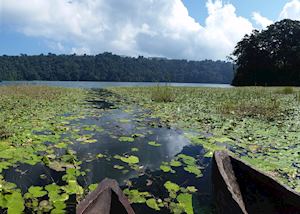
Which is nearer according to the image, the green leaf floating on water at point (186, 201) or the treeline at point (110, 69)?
the green leaf floating on water at point (186, 201)

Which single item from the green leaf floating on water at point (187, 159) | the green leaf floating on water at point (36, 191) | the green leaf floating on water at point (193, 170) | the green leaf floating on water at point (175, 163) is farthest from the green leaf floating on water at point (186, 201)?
the green leaf floating on water at point (36, 191)

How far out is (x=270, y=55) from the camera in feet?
147

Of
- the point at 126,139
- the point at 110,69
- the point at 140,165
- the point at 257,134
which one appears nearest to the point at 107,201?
the point at 140,165

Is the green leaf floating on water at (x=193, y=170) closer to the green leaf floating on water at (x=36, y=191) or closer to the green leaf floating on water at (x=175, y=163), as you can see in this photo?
the green leaf floating on water at (x=175, y=163)

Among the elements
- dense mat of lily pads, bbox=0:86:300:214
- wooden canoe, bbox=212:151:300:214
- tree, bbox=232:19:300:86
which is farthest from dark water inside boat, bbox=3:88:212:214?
tree, bbox=232:19:300:86

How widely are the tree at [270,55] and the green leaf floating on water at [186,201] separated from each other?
42712 millimetres

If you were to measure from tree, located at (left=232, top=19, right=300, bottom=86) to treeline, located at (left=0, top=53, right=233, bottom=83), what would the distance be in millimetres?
42994

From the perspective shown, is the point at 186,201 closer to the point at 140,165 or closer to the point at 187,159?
the point at 140,165

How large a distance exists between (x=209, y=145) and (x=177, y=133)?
150 centimetres

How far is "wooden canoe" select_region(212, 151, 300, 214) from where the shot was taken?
251 centimetres

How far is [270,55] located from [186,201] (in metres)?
46.5

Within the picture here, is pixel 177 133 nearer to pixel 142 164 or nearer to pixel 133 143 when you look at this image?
pixel 133 143

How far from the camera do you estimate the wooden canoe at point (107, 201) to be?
2.47 metres

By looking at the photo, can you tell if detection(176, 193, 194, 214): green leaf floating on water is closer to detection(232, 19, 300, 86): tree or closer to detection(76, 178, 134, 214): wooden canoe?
detection(76, 178, 134, 214): wooden canoe
